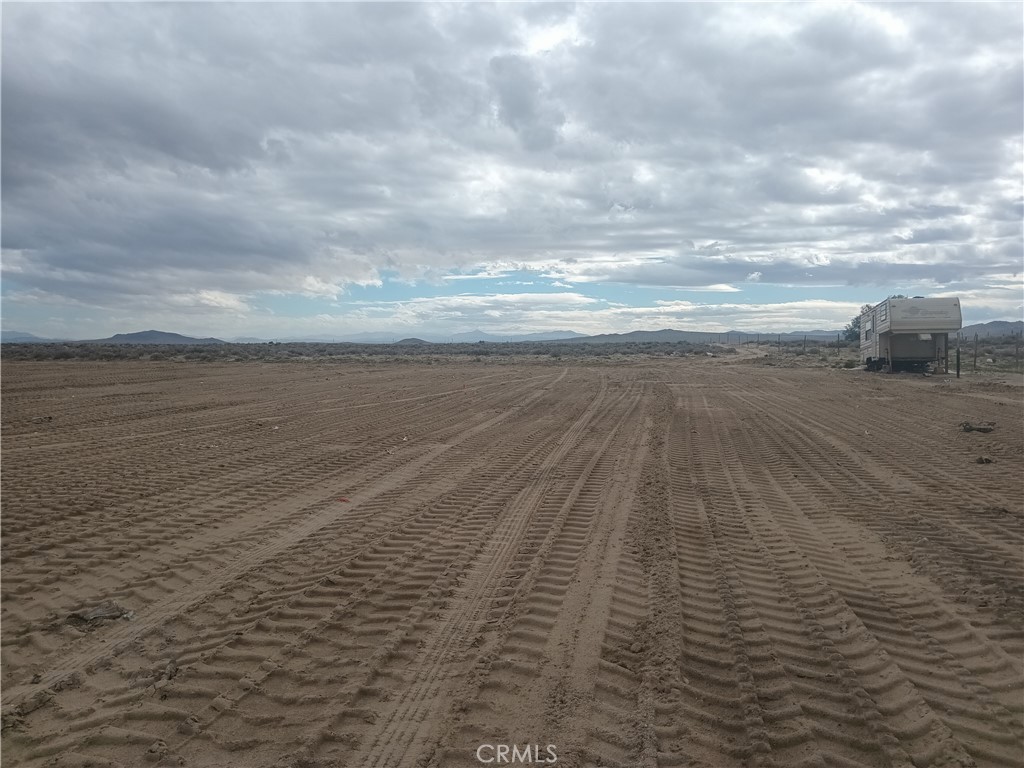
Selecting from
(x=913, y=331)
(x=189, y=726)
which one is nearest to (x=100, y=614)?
(x=189, y=726)

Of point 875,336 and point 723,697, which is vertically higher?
point 875,336

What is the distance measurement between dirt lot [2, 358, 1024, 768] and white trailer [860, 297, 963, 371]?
20.9 m

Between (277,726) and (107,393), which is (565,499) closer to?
(277,726)

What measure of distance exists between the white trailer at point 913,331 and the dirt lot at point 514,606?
2088 centimetres

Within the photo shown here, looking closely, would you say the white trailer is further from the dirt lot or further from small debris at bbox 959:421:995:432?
the dirt lot

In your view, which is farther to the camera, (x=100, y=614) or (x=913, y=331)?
(x=913, y=331)

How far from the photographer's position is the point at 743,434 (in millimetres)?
13812

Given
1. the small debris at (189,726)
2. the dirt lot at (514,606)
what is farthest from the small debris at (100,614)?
the small debris at (189,726)

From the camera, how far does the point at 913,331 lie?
100 feet

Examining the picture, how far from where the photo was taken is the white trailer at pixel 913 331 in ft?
97.5

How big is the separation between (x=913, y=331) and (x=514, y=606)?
31440 mm

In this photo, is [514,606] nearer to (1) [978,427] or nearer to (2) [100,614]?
(2) [100,614]

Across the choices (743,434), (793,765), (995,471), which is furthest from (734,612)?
(743,434)

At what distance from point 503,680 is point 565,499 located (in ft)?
14.5
